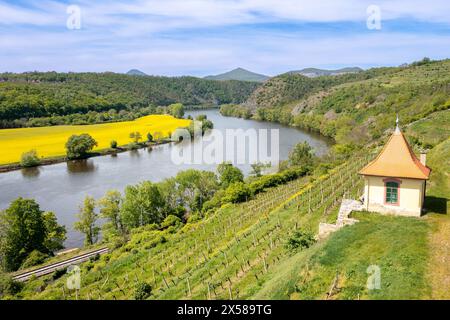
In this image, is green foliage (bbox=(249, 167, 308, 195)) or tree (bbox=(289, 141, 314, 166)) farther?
tree (bbox=(289, 141, 314, 166))

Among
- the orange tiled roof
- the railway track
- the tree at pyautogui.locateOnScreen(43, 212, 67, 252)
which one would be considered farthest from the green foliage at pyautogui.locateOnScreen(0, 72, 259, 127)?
the orange tiled roof

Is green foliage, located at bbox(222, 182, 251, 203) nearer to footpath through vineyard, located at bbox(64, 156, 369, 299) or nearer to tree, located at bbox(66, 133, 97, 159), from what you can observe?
footpath through vineyard, located at bbox(64, 156, 369, 299)

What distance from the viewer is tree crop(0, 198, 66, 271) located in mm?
37344

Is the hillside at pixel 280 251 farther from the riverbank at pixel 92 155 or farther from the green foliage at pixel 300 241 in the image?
the riverbank at pixel 92 155

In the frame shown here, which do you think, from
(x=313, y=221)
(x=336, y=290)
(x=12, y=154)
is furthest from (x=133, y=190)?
(x=12, y=154)

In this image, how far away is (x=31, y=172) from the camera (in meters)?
70.4

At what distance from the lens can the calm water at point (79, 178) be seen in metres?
52.1

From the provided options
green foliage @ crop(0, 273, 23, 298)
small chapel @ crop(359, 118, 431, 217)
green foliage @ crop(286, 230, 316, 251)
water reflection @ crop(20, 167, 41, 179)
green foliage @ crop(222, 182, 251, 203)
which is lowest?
green foliage @ crop(0, 273, 23, 298)

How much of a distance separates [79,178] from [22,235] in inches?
1137

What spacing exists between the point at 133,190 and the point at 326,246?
97.9 feet

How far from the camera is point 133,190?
143 feet

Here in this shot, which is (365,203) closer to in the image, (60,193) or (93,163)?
(60,193)

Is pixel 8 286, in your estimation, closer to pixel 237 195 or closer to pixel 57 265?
pixel 57 265

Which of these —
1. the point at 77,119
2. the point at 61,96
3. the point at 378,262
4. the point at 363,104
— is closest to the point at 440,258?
the point at 378,262
